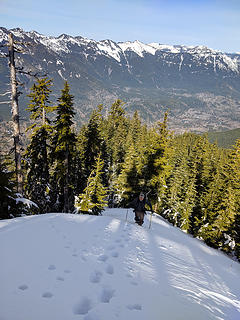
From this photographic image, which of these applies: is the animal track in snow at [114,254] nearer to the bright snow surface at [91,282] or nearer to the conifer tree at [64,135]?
the bright snow surface at [91,282]

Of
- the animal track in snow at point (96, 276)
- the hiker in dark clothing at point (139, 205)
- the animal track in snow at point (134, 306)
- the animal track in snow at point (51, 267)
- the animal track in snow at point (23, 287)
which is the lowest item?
the hiker in dark clothing at point (139, 205)

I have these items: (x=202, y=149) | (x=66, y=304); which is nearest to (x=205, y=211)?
(x=202, y=149)

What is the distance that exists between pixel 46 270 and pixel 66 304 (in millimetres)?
1254

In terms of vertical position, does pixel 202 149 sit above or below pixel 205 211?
above

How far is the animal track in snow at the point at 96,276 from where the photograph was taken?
441cm

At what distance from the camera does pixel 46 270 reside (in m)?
4.46

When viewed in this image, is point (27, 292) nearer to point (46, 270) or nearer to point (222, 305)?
point (46, 270)

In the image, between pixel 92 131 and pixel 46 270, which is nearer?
pixel 46 270

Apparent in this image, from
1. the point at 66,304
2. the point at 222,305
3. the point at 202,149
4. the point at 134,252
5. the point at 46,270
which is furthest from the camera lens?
the point at 202,149

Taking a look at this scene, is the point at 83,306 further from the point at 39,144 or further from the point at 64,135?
the point at 39,144

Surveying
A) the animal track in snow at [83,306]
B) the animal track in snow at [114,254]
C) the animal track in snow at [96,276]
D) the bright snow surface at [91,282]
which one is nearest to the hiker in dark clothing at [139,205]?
the bright snow surface at [91,282]

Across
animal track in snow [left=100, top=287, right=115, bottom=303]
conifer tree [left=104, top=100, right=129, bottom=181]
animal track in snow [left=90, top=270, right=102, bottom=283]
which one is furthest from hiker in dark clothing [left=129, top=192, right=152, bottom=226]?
conifer tree [left=104, top=100, right=129, bottom=181]

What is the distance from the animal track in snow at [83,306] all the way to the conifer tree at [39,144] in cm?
1676

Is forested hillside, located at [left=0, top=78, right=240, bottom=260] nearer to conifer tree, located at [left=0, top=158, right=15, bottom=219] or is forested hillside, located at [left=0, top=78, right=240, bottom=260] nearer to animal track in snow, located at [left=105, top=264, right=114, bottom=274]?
conifer tree, located at [left=0, top=158, right=15, bottom=219]
